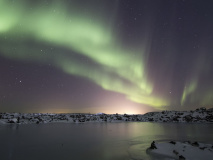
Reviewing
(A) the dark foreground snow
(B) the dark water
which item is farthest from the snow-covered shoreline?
(A) the dark foreground snow

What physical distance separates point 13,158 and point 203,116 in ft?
322

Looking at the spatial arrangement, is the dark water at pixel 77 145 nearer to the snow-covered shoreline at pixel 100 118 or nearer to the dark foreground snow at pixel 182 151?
the dark foreground snow at pixel 182 151

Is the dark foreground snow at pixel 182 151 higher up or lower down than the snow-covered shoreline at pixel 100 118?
lower down

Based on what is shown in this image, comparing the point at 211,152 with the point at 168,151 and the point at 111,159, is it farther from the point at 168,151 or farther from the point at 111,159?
the point at 111,159

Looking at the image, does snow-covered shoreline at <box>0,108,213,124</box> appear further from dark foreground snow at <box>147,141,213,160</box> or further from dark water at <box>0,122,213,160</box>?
dark foreground snow at <box>147,141,213,160</box>

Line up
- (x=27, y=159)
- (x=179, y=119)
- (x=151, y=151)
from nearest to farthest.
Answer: (x=27, y=159) < (x=151, y=151) < (x=179, y=119)

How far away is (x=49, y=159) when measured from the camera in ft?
43.0

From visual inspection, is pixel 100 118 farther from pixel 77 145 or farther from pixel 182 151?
pixel 182 151

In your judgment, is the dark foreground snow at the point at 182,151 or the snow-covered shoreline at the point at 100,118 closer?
the dark foreground snow at the point at 182,151

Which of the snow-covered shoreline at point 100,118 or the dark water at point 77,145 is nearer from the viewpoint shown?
the dark water at point 77,145

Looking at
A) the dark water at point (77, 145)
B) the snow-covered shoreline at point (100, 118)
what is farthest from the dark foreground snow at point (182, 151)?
the snow-covered shoreline at point (100, 118)

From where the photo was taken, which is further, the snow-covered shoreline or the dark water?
the snow-covered shoreline

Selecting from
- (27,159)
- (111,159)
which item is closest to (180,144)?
(111,159)

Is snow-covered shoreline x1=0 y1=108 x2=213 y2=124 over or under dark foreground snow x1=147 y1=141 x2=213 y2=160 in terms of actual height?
over
